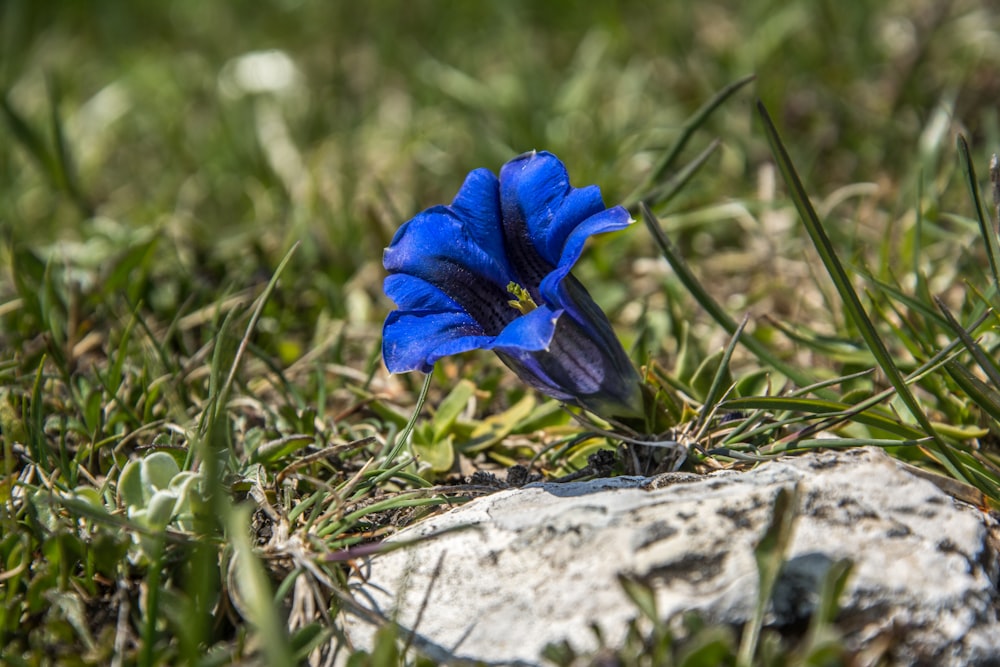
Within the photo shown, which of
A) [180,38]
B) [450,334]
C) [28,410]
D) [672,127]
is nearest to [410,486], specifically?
[450,334]

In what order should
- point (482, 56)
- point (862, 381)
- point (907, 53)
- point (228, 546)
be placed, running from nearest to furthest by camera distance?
point (228, 546) < point (862, 381) < point (907, 53) < point (482, 56)

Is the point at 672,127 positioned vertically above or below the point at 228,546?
above

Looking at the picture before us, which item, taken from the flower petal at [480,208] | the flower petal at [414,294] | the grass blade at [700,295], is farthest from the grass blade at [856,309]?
the flower petal at [414,294]

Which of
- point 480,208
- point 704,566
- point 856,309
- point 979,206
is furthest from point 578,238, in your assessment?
point 979,206

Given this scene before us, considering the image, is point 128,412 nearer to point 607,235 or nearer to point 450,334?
point 450,334

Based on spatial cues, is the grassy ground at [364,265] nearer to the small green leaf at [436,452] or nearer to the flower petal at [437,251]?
the small green leaf at [436,452]

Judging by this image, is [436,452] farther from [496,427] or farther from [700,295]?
[700,295]
